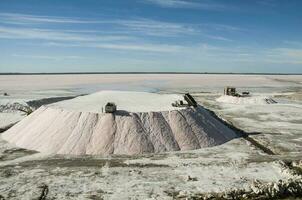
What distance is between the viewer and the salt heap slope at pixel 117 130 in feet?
73.5

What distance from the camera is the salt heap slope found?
2239cm

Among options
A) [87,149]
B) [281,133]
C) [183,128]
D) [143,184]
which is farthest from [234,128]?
[143,184]

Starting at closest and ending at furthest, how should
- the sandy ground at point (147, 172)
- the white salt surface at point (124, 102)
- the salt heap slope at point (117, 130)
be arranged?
the sandy ground at point (147, 172) < the salt heap slope at point (117, 130) < the white salt surface at point (124, 102)

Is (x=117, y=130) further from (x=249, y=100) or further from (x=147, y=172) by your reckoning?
(x=249, y=100)

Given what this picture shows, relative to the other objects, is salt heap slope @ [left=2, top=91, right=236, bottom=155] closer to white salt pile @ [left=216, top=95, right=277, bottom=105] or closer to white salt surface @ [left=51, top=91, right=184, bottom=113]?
white salt surface @ [left=51, top=91, right=184, bottom=113]

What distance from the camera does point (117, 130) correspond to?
911 inches

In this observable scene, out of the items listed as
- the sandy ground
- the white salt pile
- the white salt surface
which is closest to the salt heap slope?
the white salt surface

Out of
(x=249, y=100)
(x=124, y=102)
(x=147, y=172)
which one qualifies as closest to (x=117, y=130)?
(x=147, y=172)

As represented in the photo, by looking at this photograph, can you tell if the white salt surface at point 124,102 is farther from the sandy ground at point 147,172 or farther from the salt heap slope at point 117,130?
the sandy ground at point 147,172

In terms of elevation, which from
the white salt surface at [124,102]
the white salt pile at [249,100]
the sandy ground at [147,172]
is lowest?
the sandy ground at [147,172]

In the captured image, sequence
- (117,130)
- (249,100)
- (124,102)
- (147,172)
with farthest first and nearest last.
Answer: (249,100) < (124,102) < (117,130) < (147,172)

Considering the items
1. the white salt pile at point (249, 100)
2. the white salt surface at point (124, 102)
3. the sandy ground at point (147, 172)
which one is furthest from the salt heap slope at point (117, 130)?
the white salt pile at point (249, 100)

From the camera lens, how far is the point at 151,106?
2730 cm

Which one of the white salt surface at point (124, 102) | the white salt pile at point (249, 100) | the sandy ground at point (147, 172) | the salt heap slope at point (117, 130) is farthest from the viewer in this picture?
the white salt pile at point (249, 100)
